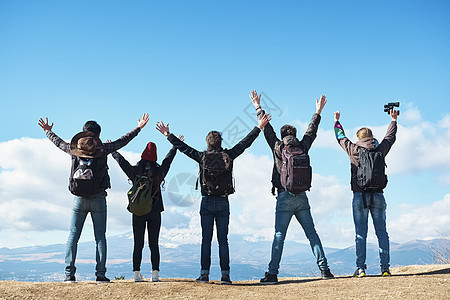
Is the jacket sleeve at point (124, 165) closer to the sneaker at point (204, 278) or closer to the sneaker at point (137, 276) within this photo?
the sneaker at point (137, 276)

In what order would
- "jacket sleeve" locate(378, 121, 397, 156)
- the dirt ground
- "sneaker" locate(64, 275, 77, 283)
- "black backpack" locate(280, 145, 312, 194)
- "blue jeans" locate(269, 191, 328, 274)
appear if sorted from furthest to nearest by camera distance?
"jacket sleeve" locate(378, 121, 397, 156) < "blue jeans" locate(269, 191, 328, 274) < "black backpack" locate(280, 145, 312, 194) < "sneaker" locate(64, 275, 77, 283) < the dirt ground

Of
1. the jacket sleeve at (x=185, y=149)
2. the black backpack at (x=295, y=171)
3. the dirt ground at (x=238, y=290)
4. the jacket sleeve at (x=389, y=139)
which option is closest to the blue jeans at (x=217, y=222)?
the dirt ground at (x=238, y=290)

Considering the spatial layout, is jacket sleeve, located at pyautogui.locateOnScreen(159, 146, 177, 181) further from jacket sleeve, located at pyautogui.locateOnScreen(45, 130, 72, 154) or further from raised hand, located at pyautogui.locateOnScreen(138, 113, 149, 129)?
jacket sleeve, located at pyautogui.locateOnScreen(45, 130, 72, 154)

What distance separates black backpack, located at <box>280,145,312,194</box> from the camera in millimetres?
8688

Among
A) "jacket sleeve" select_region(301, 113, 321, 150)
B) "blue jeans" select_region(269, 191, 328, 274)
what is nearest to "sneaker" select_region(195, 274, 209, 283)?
"blue jeans" select_region(269, 191, 328, 274)

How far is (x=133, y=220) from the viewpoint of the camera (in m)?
8.61

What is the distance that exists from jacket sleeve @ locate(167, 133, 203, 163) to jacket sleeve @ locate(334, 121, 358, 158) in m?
3.40

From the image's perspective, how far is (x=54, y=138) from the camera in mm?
9516

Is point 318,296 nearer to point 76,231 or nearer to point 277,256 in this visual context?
point 277,256

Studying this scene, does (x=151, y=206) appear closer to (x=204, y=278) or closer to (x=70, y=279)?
(x=204, y=278)

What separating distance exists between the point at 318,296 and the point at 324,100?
4.58 m

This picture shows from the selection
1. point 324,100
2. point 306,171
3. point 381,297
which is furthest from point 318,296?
point 324,100

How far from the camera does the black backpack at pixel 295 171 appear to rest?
8688 millimetres

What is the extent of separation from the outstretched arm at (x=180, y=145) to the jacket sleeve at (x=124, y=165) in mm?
1028
